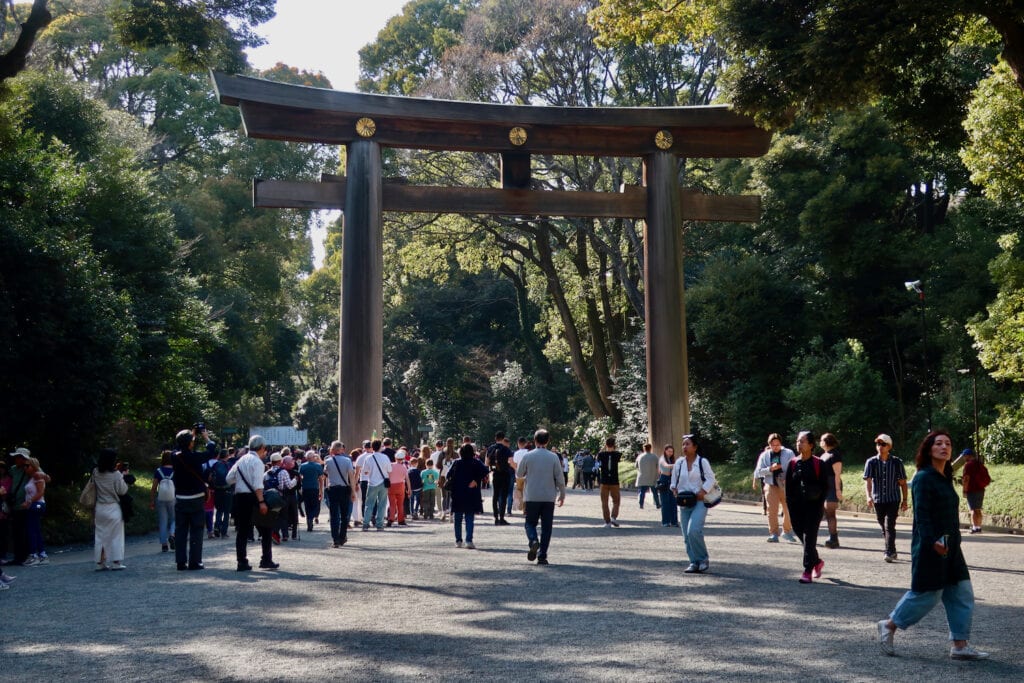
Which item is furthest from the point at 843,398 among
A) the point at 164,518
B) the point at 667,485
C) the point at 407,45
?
the point at 407,45

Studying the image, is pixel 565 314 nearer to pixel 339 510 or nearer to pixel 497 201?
pixel 497 201

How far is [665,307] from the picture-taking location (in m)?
21.0

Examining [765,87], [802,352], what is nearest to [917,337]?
[802,352]

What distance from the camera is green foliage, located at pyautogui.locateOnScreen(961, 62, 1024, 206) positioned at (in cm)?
1595

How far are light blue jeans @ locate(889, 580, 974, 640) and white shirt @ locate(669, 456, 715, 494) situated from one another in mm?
4846

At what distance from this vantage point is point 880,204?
1244 inches

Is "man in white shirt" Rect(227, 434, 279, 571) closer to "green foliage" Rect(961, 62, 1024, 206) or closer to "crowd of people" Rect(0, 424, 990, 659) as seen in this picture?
"crowd of people" Rect(0, 424, 990, 659)

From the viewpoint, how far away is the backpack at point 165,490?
53.1ft

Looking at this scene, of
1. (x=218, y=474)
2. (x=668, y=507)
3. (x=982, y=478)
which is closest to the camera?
(x=218, y=474)

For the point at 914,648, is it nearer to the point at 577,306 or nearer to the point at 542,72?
the point at 542,72

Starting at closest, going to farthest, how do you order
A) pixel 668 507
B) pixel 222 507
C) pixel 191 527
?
pixel 191 527
pixel 222 507
pixel 668 507

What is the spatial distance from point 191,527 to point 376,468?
232 inches

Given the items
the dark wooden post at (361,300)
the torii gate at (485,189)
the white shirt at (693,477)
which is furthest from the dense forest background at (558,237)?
the white shirt at (693,477)

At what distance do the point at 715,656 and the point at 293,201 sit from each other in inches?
572
